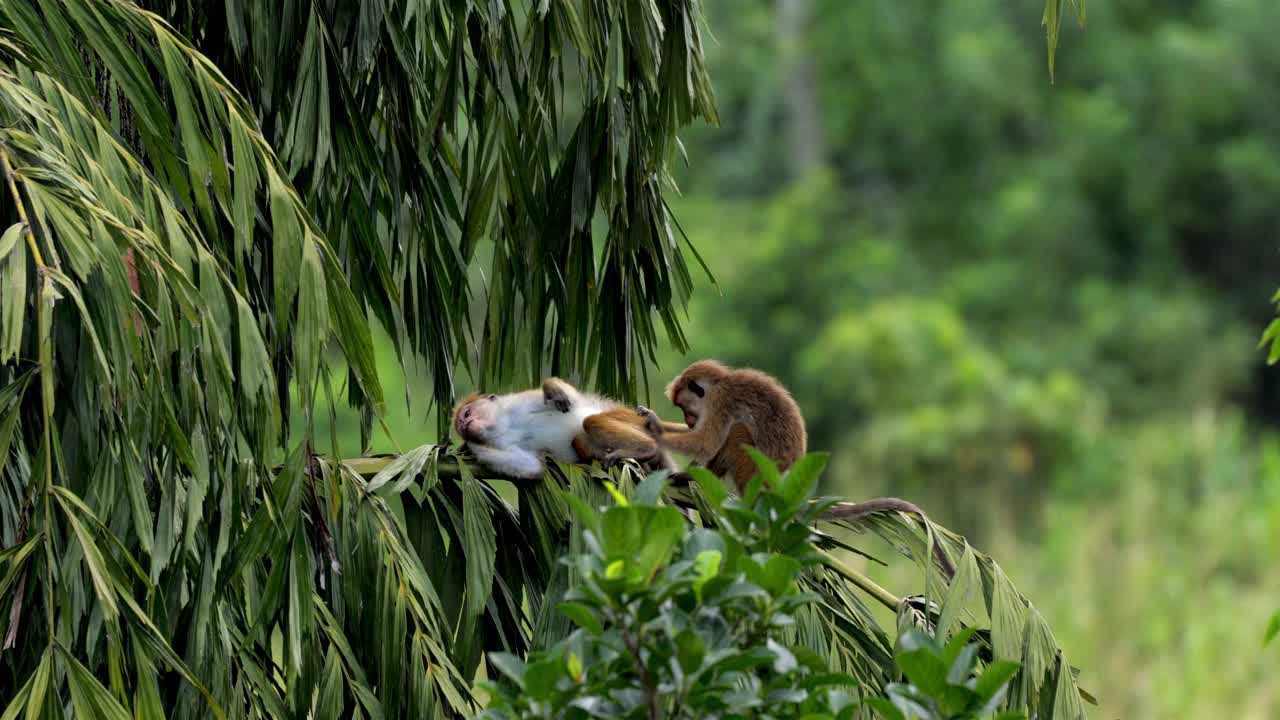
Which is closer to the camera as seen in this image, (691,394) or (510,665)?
Answer: (510,665)

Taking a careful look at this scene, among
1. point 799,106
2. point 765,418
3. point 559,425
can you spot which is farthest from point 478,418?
point 799,106

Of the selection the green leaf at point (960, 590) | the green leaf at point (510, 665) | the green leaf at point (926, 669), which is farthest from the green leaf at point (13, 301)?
the green leaf at point (960, 590)

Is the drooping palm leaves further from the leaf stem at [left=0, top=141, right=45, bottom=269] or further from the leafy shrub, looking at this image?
the leafy shrub

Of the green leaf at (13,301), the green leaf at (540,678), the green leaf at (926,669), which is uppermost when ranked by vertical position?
the green leaf at (13,301)

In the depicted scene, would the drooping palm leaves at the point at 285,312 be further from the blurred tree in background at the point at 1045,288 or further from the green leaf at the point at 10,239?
the blurred tree in background at the point at 1045,288

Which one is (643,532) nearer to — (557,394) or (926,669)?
(926,669)

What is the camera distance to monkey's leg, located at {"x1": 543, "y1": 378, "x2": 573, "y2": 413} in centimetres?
272

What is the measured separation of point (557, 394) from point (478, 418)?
0.15 m

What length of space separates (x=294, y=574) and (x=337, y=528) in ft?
0.57

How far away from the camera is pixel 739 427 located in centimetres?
290

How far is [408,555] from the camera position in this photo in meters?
2.06

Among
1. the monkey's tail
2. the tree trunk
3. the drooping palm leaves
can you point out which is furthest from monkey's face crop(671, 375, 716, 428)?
the tree trunk

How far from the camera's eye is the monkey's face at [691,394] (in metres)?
2.98

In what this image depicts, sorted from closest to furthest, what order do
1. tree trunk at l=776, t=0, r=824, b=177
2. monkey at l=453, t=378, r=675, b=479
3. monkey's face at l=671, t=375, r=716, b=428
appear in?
monkey at l=453, t=378, r=675, b=479
monkey's face at l=671, t=375, r=716, b=428
tree trunk at l=776, t=0, r=824, b=177
